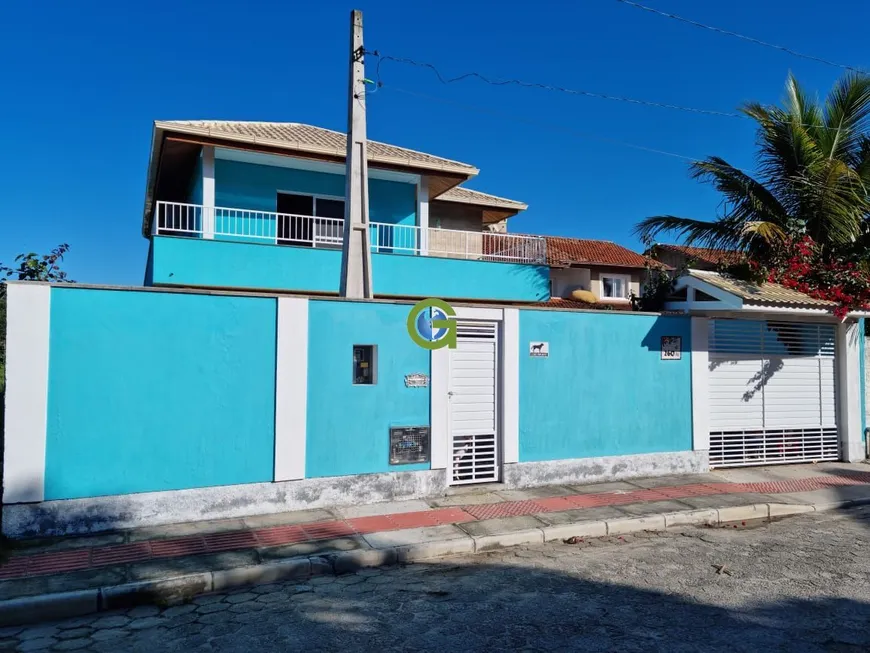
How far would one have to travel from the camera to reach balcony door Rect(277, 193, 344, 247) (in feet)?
50.4

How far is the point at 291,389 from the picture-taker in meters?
7.59

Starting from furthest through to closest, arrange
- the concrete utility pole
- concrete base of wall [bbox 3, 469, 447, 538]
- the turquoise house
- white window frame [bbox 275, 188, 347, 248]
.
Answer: white window frame [bbox 275, 188, 347, 248] < the concrete utility pole < the turquoise house < concrete base of wall [bbox 3, 469, 447, 538]

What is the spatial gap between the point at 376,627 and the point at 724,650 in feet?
8.00

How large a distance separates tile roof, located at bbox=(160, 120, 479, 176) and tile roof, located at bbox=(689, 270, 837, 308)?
7.57 meters

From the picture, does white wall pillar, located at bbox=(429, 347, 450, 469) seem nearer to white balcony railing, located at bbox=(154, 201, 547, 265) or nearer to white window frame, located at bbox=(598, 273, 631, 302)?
white balcony railing, located at bbox=(154, 201, 547, 265)

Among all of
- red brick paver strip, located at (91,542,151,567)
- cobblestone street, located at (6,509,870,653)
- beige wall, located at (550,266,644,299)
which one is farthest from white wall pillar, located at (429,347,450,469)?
beige wall, located at (550,266,644,299)

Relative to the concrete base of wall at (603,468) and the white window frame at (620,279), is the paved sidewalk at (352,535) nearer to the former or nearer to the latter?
the concrete base of wall at (603,468)

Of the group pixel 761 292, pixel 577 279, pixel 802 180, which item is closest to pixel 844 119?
pixel 802 180

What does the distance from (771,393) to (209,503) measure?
929cm

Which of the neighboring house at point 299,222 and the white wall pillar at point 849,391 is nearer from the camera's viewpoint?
the white wall pillar at point 849,391

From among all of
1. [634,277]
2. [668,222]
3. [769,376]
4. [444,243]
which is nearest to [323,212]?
[444,243]

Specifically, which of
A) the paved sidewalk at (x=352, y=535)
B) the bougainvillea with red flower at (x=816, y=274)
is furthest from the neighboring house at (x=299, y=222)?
the paved sidewalk at (x=352, y=535)

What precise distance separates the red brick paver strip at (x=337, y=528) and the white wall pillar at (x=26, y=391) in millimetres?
764

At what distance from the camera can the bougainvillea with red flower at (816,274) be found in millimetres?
10867
